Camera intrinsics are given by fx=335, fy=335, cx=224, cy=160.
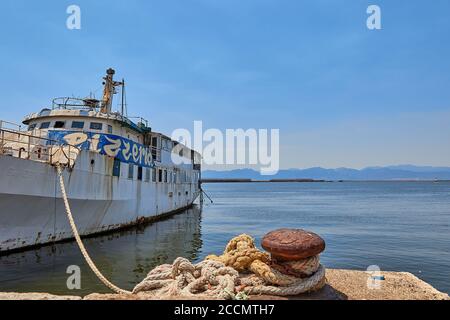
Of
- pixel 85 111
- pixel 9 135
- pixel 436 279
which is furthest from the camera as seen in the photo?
pixel 85 111

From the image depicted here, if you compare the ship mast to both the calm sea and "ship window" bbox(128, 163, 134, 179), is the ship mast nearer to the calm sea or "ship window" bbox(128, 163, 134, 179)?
"ship window" bbox(128, 163, 134, 179)

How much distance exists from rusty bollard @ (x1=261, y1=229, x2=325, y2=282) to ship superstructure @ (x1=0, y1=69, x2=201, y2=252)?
1167cm

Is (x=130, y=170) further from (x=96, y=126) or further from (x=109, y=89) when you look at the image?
(x=109, y=89)

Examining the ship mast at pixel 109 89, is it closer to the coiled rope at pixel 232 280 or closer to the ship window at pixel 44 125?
the ship window at pixel 44 125

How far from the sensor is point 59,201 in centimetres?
1552

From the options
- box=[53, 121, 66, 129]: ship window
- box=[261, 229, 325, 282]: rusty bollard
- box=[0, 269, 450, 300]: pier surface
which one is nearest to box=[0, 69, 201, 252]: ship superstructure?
box=[53, 121, 66, 129]: ship window

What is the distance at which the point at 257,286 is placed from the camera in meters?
6.29

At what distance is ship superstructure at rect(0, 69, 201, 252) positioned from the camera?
45.4 feet

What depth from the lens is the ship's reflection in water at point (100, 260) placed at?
11.0 metres

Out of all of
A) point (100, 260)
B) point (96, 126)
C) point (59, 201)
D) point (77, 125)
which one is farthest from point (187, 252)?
point (77, 125)

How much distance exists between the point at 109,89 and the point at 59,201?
1321 centimetres

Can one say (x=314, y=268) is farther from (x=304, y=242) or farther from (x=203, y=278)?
(x=203, y=278)
